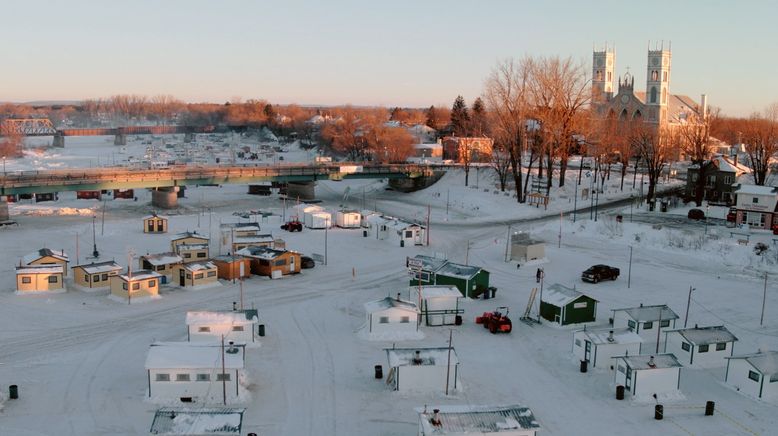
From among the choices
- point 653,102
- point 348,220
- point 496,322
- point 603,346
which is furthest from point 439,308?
point 653,102

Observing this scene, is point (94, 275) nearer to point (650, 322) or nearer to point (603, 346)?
point (603, 346)

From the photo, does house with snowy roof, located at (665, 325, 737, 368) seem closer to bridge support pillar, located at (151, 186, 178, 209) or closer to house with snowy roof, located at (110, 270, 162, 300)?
house with snowy roof, located at (110, 270, 162, 300)

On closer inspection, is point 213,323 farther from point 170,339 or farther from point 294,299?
point 294,299

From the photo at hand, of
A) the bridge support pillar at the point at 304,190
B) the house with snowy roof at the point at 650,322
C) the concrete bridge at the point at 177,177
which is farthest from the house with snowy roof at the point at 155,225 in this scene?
the house with snowy roof at the point at 650,322

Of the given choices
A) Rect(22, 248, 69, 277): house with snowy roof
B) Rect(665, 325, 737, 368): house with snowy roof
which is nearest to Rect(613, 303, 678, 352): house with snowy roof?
Rect(665, 325, 737, 368): house with snowy roof

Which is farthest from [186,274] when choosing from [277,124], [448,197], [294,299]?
[277,124]

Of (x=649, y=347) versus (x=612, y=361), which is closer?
(x=612, y=361)
